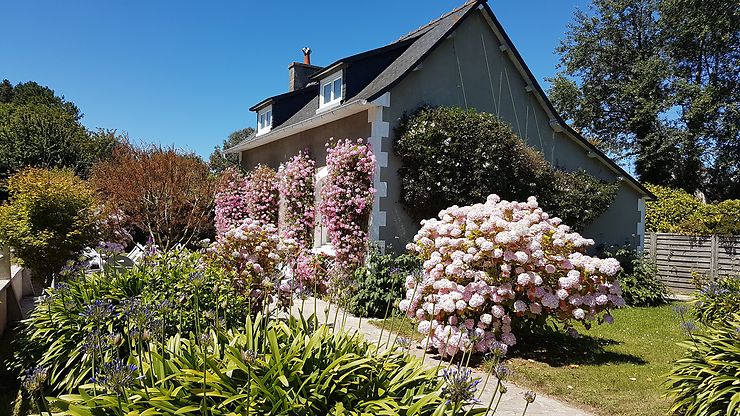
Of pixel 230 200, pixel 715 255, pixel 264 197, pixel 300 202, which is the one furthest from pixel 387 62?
pixel 715 255

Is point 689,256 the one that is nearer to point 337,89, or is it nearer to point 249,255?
point 337,89

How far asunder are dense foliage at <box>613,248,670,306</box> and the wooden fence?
90 cm

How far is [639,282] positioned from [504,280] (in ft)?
25.1

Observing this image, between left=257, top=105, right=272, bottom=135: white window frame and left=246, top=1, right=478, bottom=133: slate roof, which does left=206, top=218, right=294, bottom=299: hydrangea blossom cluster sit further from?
left=257, top=105, right=272, bottom=135: white window frame

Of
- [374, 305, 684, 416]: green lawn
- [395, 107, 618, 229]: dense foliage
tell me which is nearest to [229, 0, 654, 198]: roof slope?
[395, 107, 618, 229]: dense foliage

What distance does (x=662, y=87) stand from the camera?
80.0ft

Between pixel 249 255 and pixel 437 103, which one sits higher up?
pixel 437 103

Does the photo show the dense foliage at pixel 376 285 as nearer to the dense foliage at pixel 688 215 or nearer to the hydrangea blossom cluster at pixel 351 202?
the hydrangea blossom cluster at pixel 351 202

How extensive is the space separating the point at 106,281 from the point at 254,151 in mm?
11945

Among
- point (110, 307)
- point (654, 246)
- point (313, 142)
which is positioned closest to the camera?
point (110, 307)

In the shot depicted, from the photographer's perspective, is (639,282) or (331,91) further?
(331,91)

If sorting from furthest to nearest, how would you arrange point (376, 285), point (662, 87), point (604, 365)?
point (662, 87), point (376, 285), point (604, 365)

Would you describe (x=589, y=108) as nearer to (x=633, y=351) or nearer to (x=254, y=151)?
(x=254, y=151)

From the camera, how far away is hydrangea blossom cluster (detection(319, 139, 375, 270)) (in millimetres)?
10250
